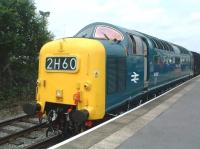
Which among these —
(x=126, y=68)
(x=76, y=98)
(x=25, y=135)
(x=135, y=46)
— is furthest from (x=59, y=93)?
(x=135, y=46)

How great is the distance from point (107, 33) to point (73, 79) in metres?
2.45

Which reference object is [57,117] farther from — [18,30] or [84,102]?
[18,30]

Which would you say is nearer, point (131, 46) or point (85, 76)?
point (85, 76)

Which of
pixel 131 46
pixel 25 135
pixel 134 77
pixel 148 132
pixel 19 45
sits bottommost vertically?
pixel 25 135

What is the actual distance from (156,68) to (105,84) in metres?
6.91

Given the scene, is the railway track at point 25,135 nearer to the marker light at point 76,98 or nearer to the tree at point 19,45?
the marker light at point 76,98

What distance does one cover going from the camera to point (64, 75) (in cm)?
1020

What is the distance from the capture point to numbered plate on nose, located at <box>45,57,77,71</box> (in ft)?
32.8

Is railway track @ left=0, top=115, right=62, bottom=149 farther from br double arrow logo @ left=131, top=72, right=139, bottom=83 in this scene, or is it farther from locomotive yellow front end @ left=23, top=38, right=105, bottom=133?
br double arrow logo @ left=131, top=72, right=139, bottom=83

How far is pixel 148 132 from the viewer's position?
889 centimetres

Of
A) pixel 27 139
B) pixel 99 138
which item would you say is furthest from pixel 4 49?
pixel 99 138

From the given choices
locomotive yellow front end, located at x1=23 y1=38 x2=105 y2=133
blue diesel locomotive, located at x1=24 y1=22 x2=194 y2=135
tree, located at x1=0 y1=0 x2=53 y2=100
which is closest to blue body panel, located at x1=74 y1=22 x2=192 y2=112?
blue diesel locomotive, located at x1=24 y1=22 x2=194 y2=135

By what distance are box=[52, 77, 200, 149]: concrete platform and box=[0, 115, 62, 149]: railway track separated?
75.5 inches

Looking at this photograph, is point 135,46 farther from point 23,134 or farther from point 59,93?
point 23,134
